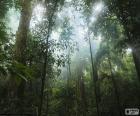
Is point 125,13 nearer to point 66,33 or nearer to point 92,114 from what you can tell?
point 66,33

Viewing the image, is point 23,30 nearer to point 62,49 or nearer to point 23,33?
point 23,33

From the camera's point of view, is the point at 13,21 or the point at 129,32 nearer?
the point at 129,32

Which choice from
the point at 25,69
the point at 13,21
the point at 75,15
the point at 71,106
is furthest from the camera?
the point at 13,21

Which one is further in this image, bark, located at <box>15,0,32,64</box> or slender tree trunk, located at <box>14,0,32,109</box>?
bark, located at <box>15,0,32,64</box>

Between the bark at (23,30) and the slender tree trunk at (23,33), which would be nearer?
the slender tree trunk at (23,33)

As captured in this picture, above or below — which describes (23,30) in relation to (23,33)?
above

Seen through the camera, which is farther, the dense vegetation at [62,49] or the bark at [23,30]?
the bark at [23,30]

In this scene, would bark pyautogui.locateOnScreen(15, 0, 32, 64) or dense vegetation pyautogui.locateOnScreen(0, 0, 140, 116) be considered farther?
bark pyautogui.locateOnScreen(15, 0, 32, 64)

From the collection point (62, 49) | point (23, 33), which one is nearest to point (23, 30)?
point (23, 33)

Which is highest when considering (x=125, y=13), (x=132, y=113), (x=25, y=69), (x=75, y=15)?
(x=75, y=15)

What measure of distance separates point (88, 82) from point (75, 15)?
38.8 ft

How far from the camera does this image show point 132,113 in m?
4.83

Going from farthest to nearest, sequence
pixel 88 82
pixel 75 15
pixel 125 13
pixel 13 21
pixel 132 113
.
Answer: pixel 88 82
pixel 13 21
pixel 75 15
pixel 125 13
pixel 132 113

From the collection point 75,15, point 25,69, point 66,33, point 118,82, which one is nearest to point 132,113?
point 25,69
